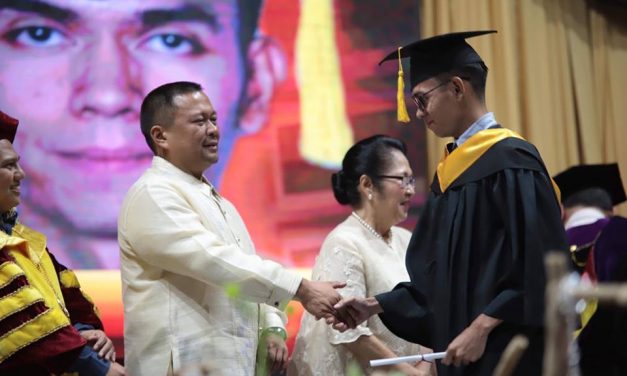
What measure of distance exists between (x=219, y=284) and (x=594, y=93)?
10.8 ft

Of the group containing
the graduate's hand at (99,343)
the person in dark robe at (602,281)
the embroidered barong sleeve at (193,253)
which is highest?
the embroidered barong sleeve at (193,253)

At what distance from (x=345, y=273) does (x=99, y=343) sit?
3.15 ft

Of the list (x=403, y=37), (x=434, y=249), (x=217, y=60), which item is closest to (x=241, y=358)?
(x=434, y=249)

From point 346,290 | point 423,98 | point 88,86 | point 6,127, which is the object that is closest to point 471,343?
point 423,98

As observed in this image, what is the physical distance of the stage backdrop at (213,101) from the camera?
4512mm

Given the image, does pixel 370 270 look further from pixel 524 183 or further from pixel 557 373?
pixel 557 373

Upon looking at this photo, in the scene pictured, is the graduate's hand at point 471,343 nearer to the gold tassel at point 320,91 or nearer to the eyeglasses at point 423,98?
the eyeglasses at point 423,98

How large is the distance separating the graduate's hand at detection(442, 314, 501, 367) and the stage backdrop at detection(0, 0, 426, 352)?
2.02 meters

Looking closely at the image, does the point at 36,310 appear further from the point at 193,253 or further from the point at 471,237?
the point at 471,237

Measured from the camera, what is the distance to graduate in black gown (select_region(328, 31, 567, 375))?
2.67 meters

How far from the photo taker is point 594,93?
5.68m

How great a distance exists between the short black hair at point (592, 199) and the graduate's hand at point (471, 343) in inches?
85.2

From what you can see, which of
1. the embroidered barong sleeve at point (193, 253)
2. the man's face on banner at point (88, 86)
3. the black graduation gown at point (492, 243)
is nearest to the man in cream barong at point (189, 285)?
the embroidered barong sleeve at point (193, 253)

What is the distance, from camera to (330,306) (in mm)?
3205
